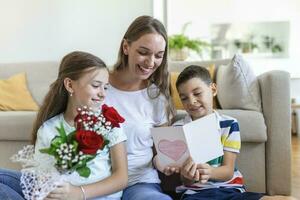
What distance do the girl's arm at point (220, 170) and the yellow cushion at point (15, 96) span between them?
5.67ft

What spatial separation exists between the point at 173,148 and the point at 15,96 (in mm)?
1841

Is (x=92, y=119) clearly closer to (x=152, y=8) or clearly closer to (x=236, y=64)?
(x=236, y=64)

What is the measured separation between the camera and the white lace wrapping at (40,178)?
923 mm

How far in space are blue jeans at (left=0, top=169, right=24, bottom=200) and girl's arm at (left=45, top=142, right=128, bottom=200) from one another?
0.10 metres

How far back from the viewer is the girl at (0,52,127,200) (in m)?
1.17

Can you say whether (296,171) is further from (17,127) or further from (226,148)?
(17,127)

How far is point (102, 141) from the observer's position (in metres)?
0.96

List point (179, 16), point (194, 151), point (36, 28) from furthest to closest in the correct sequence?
1. point (179, 16)
2. point (36, 28)
3. point (194, 151)

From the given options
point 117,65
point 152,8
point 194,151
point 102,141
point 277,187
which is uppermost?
point 152,8

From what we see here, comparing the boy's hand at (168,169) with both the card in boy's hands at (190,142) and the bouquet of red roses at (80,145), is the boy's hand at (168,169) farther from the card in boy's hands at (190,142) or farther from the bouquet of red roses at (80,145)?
the bouquet of red roses at (80,145)

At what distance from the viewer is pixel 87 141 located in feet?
3.01

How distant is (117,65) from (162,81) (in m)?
0.19

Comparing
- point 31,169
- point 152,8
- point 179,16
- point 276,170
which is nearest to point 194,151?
point 31,169

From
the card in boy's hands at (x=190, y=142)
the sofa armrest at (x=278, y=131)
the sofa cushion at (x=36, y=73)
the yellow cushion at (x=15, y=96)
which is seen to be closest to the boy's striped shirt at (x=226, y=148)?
the card in boy's hands at (x=190, y=142)
